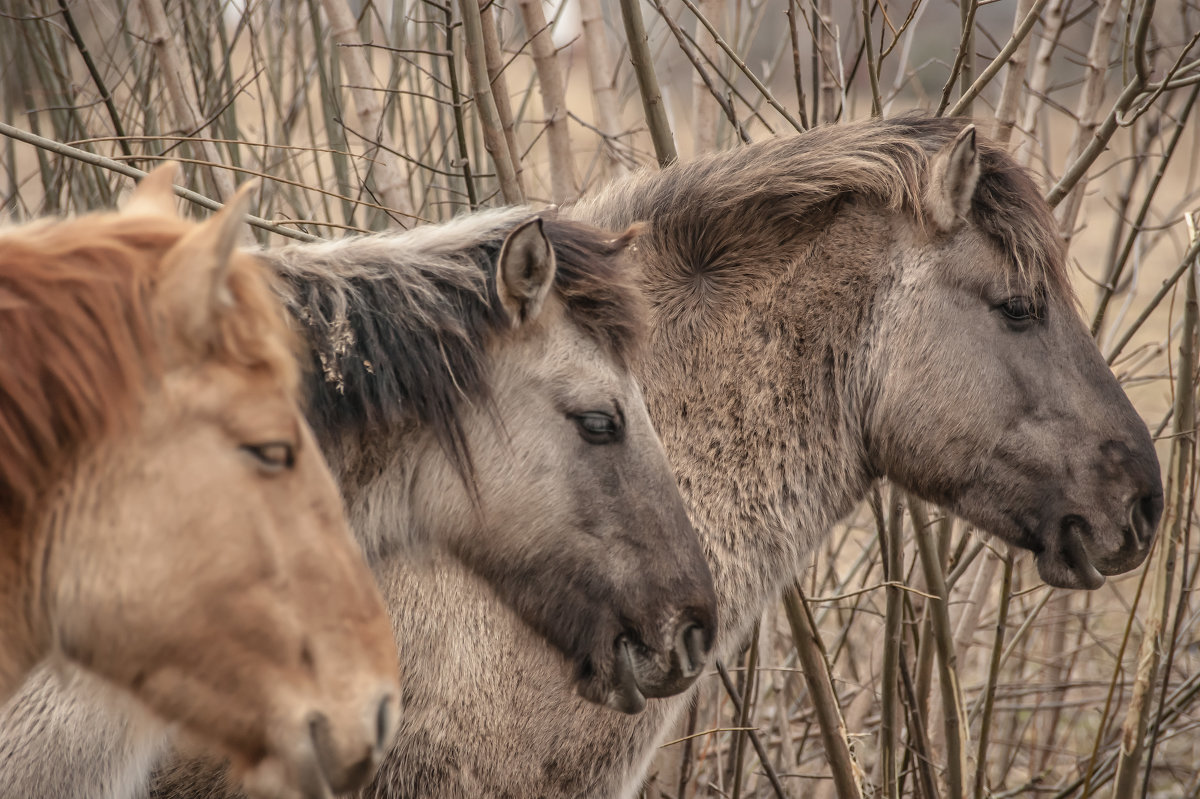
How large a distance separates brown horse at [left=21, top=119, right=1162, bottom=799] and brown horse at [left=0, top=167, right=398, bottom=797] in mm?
1484

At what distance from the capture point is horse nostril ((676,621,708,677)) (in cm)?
257

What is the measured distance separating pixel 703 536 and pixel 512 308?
97 cm

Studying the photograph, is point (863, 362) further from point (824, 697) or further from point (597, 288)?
point (824, 697)

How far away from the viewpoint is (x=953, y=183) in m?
3.12

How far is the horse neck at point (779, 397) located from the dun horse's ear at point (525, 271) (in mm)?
727

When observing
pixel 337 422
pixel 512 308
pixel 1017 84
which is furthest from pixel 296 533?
pixel 1017 84

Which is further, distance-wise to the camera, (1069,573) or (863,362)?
(863,362)

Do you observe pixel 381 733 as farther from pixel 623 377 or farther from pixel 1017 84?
pixel 1017 84

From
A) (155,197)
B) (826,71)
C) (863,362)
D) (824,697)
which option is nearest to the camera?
(155,197)

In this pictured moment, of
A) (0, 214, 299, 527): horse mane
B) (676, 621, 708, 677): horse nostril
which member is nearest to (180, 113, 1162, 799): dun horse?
(676, 621, 708, 677): horse nostril

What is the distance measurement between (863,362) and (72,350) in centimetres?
232

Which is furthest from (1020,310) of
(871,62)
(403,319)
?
(403,319)

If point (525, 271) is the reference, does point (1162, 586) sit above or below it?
below

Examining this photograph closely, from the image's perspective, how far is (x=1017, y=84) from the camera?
12.5ft
